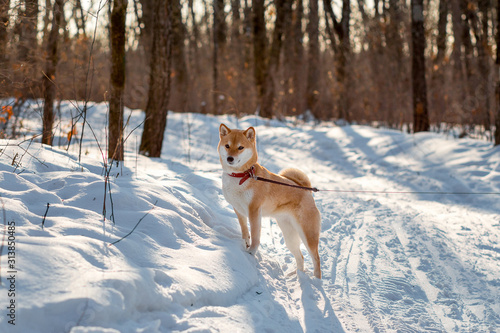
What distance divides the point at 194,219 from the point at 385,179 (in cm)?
625

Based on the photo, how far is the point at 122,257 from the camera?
2.78m

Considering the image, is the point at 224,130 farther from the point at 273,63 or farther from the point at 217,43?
the point at 217,43

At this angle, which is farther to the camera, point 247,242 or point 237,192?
point 247,242

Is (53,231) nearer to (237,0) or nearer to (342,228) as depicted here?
(342,228)

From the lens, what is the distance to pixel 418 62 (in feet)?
40.3

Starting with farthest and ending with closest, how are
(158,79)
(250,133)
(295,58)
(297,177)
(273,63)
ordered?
(295,58), (273,63), (158,79), (297,177), (250,133)

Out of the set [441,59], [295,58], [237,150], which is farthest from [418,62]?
[295,58]

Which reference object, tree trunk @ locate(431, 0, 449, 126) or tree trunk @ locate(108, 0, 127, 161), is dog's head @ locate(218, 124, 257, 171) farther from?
tree trunk @ locate(431, 0, 449, 126)

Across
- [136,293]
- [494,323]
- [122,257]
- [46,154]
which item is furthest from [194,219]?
[494,323]

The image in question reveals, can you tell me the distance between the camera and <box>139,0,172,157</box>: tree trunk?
824 centimetres

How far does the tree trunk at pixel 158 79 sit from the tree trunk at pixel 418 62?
821cm

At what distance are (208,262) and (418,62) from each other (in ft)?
37.7

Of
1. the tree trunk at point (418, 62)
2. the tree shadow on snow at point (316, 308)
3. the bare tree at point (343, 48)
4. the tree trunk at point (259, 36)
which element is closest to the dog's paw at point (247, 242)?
the tree shadow on snow at point (316, 308)

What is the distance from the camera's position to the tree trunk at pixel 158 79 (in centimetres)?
824
